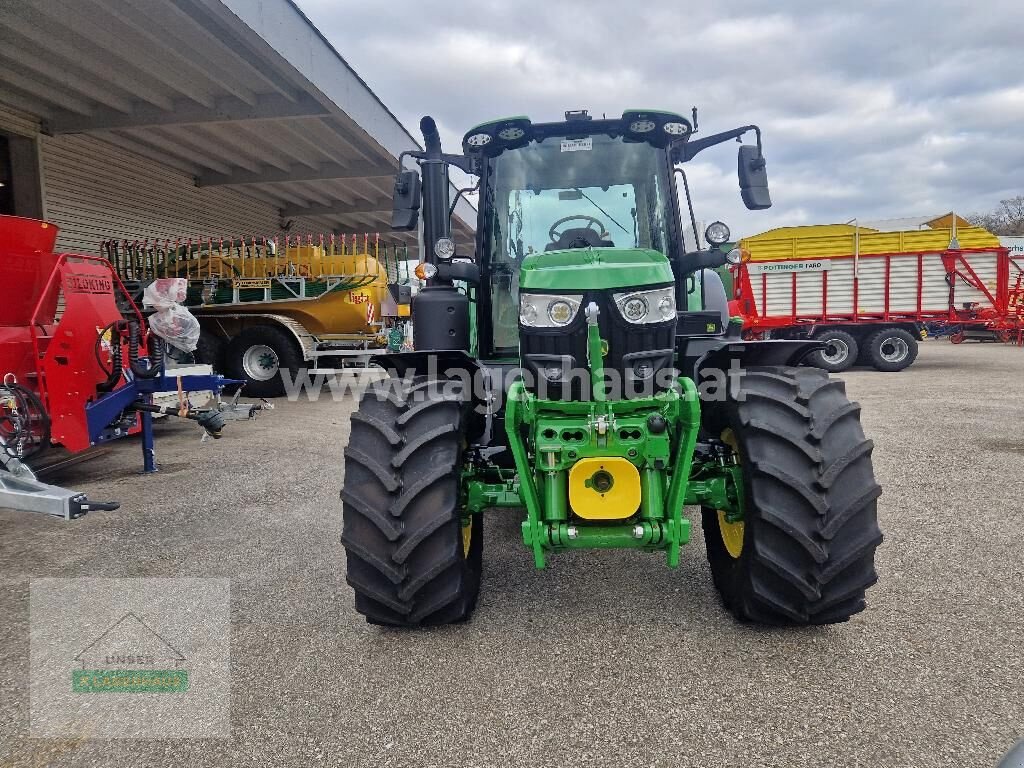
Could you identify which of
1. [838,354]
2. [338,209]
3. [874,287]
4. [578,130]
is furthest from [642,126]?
[338,209]

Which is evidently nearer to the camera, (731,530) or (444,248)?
(731,530)

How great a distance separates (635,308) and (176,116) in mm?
9765

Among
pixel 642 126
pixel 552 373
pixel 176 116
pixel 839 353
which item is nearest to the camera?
pixel 552 373

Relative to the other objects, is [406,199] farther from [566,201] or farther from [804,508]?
[804,508]

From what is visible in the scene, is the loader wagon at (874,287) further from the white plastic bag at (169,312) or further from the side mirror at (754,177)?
the white plastic bag at (169,312)

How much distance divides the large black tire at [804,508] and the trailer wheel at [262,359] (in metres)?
8.77

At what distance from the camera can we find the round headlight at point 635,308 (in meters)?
2.81

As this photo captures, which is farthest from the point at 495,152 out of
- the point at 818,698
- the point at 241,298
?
the point at 241,298

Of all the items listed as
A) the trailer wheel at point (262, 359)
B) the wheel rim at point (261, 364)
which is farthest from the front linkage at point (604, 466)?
the wheel rim at point (261, 364)

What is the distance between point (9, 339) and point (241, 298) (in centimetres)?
526

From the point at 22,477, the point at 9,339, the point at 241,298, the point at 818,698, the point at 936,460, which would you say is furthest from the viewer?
the point at 241,298

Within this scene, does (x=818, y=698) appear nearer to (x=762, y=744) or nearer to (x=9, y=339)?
(x=762, y=744)

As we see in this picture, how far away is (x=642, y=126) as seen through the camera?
3602 millimetres

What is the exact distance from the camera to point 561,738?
2100 mm
